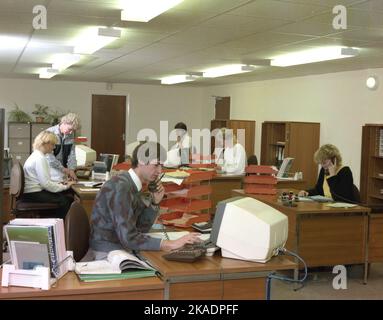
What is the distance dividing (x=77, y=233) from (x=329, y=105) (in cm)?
650

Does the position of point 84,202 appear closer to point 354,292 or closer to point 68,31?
point 68,31

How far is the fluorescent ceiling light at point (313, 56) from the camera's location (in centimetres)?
631

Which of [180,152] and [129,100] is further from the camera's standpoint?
[129,100]

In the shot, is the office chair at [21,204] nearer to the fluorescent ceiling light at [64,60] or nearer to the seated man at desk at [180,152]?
the seated man at desk at [180,152]

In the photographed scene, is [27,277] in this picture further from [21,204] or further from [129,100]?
[129,100]

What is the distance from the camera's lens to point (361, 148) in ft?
24.3

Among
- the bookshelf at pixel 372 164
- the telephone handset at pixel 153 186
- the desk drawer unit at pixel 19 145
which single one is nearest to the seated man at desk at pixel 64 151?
the telephone handset at pixel 153 186

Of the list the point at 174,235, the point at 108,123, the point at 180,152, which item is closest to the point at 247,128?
the point at 180,152

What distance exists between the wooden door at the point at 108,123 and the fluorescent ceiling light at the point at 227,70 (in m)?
3.79

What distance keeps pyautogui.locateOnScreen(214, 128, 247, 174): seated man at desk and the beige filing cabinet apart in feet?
17.6

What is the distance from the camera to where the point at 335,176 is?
5594mm

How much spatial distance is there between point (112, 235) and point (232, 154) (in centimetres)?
547

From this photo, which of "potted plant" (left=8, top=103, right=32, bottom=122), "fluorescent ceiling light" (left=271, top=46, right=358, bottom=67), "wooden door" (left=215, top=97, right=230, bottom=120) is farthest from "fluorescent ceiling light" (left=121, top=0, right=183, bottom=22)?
"potted plant" (left=8, top=103, right=32, bottom=122)

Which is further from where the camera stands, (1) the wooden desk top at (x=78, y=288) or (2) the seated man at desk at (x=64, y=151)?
(2) the seated man at desk at (x=64, y=151)
